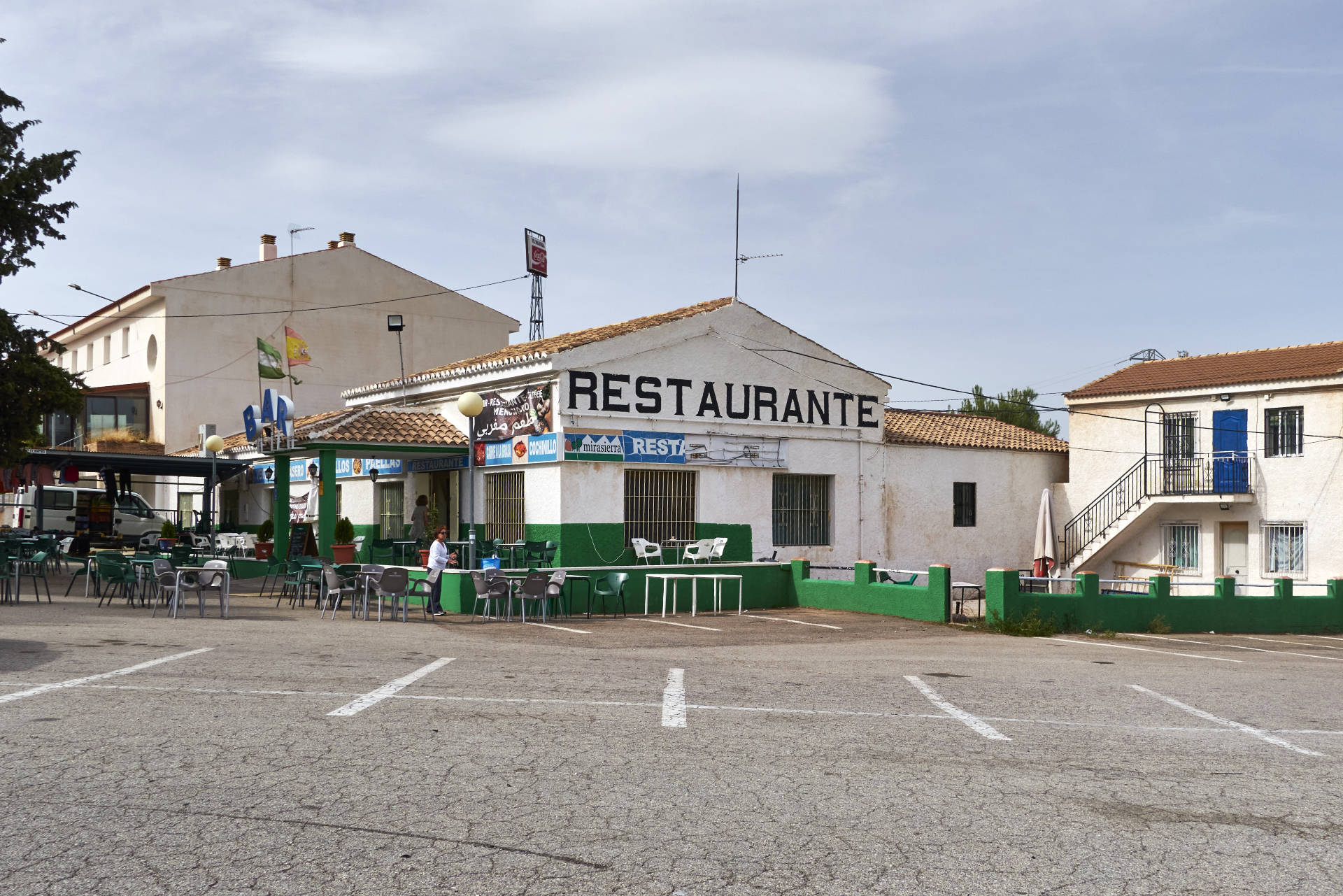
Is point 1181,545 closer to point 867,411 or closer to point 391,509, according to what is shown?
point 867,411

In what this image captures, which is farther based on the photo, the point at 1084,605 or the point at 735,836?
the point at 1084,605

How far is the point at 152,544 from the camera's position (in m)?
27.1

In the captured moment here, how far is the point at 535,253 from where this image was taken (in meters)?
37.6

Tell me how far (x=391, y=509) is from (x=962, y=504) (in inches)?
540

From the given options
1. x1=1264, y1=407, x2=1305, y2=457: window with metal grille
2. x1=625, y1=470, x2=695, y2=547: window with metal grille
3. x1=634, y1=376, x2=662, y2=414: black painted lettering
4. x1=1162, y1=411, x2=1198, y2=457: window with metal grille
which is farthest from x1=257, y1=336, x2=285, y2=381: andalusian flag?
x1=1264, y1=407, x2=1305, y2=457: window with metal grille

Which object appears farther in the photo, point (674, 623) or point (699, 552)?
point (699, 552)

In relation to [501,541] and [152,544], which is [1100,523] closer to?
[501,541]

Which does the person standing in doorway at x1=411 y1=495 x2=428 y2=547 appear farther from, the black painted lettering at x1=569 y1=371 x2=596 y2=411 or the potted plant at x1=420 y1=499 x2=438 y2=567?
the black painted lettering at x1=569 y1=371 x2=596 y2=411

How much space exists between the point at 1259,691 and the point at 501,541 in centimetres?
1476

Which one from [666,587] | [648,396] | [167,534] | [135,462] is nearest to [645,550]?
[666,587]

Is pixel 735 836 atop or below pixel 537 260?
below

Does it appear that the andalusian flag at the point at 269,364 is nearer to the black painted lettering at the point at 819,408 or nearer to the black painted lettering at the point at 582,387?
the black painted lettering at the point at 582,387

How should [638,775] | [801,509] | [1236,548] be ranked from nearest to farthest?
[638,775] → [801,509] → [1236,548]

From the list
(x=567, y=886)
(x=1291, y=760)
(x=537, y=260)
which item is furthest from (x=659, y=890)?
(x=537, y=260)
